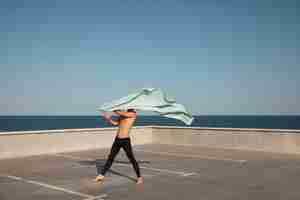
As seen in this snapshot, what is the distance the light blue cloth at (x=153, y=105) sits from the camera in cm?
862

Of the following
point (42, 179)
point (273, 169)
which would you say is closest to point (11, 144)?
point (42, 179)

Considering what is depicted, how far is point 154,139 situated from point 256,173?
9.24 m

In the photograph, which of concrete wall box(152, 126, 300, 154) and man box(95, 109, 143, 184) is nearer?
man box(95, 109, 143, 184)

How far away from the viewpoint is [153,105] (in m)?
9.08

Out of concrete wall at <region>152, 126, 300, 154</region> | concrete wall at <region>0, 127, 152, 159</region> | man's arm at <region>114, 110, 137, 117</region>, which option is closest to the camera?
man's arm at <region>114, 110, 137, 117</region>

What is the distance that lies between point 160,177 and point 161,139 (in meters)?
9.19

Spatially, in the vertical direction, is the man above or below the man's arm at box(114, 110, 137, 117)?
below

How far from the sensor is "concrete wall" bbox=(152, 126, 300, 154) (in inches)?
561

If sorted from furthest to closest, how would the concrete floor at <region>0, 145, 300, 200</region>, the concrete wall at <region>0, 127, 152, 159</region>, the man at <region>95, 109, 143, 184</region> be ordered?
the concrete wall at <region>0, 127, 152, 159</region> → the man at <region>95, 109, 143, 184</region> → the concrete floor at <region>0, 145, 300, 200</region>

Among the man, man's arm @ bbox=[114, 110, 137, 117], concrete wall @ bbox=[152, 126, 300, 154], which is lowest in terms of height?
concrete wall @ bbox=[152, 126, 300, 154]

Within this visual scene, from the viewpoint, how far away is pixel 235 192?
7.34 meters

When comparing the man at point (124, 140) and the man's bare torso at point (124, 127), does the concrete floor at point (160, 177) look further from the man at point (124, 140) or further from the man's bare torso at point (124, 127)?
the man's bare torso at point (124, 127)

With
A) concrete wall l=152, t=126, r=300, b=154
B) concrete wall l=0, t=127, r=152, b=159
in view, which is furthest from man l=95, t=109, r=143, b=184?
concrete wall l=152, t=126, r=300, b=154

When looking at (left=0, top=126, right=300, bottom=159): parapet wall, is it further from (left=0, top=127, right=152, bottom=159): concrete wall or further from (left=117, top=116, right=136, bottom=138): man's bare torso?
(left=117, top=116, right=136, bottom=138): man's bare torso
